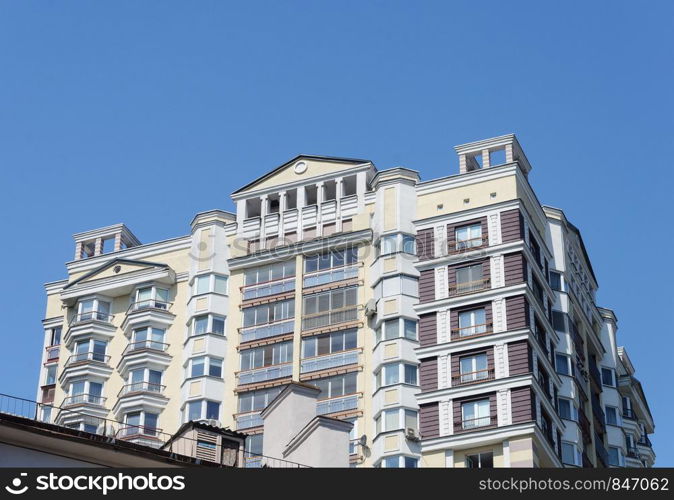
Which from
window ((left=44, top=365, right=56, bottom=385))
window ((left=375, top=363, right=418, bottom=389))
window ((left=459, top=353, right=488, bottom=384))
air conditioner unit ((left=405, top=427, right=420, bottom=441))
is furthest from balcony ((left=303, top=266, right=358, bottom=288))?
window ((left=44, top=365, right=56, bottom=385))

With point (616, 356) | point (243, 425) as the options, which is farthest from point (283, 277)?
point (616, 356)

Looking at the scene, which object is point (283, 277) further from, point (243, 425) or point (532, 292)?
point (532, 292)

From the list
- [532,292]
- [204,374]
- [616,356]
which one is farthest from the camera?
[616,356]

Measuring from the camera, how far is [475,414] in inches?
3255

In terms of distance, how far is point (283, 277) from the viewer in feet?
312

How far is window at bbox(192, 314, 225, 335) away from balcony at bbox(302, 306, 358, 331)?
5.87 meters

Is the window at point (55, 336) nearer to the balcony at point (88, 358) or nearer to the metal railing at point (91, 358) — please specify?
the balcony at point (88, 358)

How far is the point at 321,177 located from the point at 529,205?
1335 centimetres

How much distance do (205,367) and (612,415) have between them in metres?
26.9

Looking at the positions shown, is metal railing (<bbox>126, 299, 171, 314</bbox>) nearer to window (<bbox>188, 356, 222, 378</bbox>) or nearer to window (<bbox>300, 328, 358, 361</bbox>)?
window (<bbox>188, 356, 222, 378</bbox>)

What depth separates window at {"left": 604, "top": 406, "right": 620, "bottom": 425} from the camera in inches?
3947

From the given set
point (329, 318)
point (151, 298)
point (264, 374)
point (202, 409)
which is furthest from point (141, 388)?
point (329, 318)

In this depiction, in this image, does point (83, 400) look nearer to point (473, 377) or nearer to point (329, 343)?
point (329, 343)

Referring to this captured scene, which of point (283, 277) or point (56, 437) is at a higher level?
point (283, 277)
